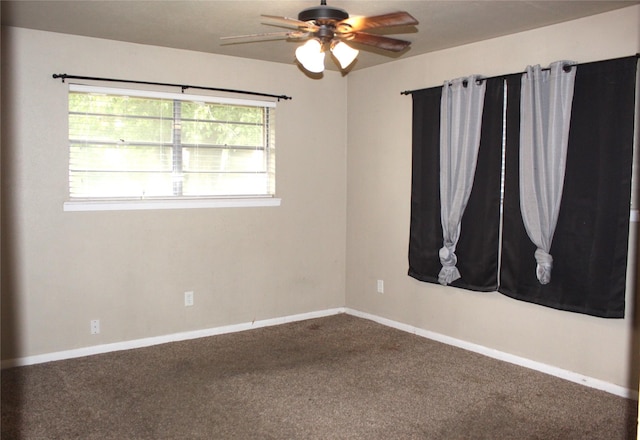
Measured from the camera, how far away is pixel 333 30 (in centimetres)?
279

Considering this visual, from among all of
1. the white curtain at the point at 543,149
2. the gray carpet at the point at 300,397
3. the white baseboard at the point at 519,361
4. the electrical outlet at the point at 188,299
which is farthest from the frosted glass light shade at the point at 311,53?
the white baseboard at the point at 519,361

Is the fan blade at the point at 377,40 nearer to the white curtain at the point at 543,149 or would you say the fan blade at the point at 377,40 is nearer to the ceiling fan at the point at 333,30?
the ceiling fan at the point at 333,30

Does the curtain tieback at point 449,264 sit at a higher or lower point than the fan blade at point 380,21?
lower

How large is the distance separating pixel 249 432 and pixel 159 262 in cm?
194

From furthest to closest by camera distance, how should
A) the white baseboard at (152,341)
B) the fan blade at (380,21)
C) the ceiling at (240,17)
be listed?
the white baseboard at (152,341) < the ceiling at (240,17) < the fan blade at (380,21)

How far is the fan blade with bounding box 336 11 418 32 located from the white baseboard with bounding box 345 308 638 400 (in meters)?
2.59

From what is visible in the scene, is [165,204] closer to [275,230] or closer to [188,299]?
[188,299]

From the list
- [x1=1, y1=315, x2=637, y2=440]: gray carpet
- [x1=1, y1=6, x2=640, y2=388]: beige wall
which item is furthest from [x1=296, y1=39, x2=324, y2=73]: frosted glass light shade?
[x1=1, y1=315, x2=637, y2=440]: gray carpet

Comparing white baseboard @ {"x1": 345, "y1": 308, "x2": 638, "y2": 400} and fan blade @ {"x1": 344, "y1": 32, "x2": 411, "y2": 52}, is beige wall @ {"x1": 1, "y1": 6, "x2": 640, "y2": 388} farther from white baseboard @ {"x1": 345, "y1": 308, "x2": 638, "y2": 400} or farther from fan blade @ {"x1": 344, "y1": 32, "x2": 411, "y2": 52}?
fan blade @ {"x1": 344, "y1": 32, "x2": 411, "y2": 52}

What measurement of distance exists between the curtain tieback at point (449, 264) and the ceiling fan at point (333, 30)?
1873 millimetres

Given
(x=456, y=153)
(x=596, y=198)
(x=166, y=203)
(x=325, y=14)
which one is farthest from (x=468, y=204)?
(x=166, y=203)

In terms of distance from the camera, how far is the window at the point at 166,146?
4102mm

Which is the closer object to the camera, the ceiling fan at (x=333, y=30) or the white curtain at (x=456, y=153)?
the ceiling fan at (x=333, y=30)

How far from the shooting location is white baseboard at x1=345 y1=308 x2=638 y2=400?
11.2ft
